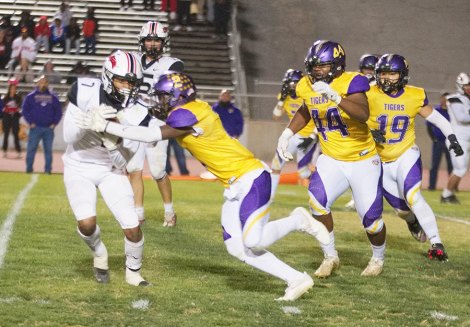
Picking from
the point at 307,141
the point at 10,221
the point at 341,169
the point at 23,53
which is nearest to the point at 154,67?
the point at 10,221

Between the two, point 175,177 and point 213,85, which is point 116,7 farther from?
point 175,177

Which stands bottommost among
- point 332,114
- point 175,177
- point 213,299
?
point 175,177

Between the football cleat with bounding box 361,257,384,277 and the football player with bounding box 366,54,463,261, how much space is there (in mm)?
755

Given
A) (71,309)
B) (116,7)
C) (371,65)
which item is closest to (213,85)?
(116,7)

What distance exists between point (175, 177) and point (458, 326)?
1072 cm

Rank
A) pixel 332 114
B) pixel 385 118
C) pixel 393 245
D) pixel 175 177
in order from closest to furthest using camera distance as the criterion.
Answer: pixel 332 114 < pixel 385 118 < pixel 393 245 < pixel 175 177

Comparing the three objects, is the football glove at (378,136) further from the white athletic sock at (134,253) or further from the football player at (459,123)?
the football player at (459,123)

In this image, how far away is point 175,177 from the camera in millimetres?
16391

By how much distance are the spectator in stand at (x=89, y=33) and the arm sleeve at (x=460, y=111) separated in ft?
34.2

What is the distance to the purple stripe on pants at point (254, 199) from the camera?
251 inches

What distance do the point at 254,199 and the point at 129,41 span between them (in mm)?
17575

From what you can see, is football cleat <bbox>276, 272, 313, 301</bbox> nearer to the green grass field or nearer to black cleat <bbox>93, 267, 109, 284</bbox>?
the green grass field

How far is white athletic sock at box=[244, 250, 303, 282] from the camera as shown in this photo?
6371 mm

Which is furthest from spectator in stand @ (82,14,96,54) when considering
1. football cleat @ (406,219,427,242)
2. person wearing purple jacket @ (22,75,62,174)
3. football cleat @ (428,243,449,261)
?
football cleat @ (428,243,449,261)
